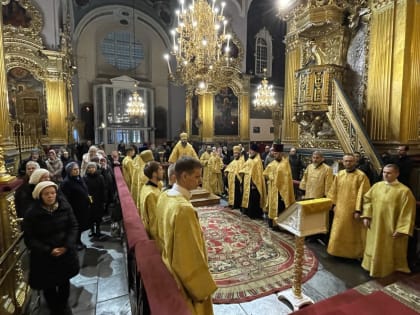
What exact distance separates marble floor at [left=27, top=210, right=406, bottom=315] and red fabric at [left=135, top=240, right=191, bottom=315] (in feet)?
5.70

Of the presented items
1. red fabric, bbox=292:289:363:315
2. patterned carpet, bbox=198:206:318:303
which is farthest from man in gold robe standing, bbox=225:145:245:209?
red fabric, bbox=292:289:363:315

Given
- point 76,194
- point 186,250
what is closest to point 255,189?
point 76,194

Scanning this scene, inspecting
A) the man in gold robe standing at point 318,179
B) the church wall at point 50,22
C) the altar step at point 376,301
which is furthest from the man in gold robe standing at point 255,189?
the church wall at point 50,22

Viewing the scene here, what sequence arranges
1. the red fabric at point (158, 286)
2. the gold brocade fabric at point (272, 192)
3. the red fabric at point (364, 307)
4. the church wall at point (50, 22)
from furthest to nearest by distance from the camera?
the church wall at point (50, 22) → the gold brocade fabric at point (272, 192) → the red fabric at point (364, 307) → the red fabric at point (158, 286)

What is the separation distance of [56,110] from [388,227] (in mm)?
14275

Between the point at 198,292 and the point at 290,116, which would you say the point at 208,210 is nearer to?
the point at 290,116

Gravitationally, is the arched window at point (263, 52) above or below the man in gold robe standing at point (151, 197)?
above

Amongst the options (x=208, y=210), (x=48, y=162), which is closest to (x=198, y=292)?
(x=208, y=210)

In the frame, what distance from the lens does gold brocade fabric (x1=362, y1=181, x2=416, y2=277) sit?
138 inches

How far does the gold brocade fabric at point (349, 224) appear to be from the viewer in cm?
428

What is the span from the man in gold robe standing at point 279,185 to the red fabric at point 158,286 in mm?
4405

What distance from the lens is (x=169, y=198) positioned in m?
1.91

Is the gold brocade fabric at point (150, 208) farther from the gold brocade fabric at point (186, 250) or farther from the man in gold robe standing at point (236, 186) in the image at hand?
the man in gold robe standing at point (236, 186)

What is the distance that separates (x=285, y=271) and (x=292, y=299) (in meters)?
0.85
